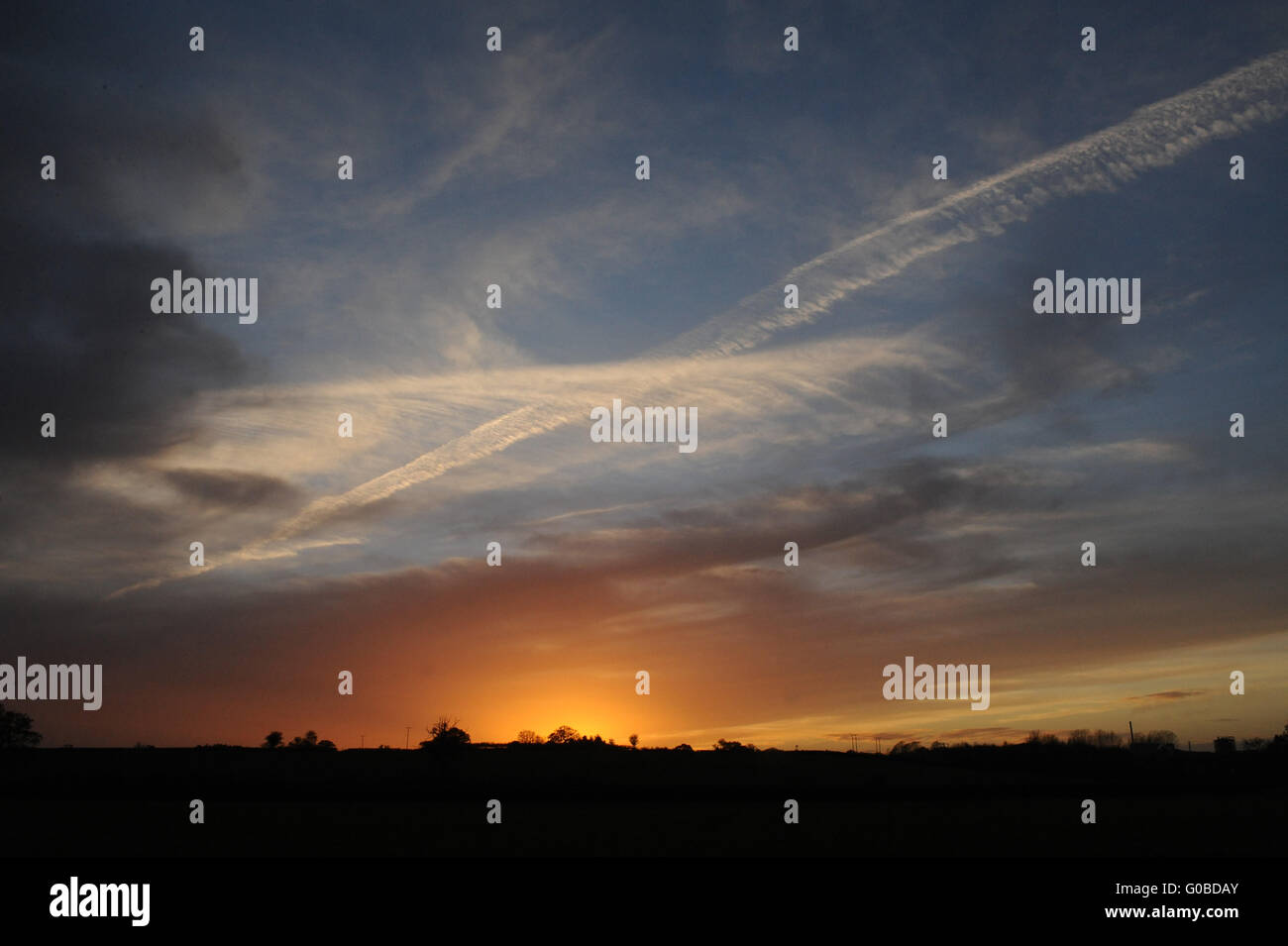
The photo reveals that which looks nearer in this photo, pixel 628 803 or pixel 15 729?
pixel 628 803

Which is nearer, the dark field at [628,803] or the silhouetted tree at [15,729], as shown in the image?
the dark field at [628,803]

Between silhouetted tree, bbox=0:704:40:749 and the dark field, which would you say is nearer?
the dark field
